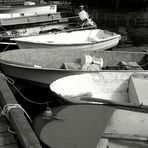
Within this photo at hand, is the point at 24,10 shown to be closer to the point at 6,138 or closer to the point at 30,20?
the point at 30,20

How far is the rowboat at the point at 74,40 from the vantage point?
9768 mm

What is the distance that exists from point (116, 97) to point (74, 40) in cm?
474

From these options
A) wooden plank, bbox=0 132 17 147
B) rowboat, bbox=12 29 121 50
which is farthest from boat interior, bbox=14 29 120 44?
wooden plank, bbox=0 132 17 147

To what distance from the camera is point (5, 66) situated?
7.53 metres

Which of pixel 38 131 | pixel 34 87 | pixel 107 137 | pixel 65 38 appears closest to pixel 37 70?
pixel 34 87

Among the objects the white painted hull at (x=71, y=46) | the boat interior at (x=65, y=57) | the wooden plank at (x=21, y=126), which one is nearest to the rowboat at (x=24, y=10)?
the white painted hull at (x=71, y=46)

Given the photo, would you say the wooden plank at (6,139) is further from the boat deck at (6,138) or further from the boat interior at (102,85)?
the boat interior at (102,85)

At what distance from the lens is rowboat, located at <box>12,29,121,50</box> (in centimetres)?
977

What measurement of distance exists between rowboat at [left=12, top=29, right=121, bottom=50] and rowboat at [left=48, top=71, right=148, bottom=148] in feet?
10.6

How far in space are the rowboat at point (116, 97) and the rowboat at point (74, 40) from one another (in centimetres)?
322

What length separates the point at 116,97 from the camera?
269 inches

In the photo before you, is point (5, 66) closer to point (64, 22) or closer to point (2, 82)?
point (2, 82)

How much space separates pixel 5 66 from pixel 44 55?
1.22m

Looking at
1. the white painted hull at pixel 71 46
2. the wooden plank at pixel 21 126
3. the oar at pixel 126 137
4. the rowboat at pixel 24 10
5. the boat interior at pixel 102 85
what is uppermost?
the rowboat at pixel 24 10
